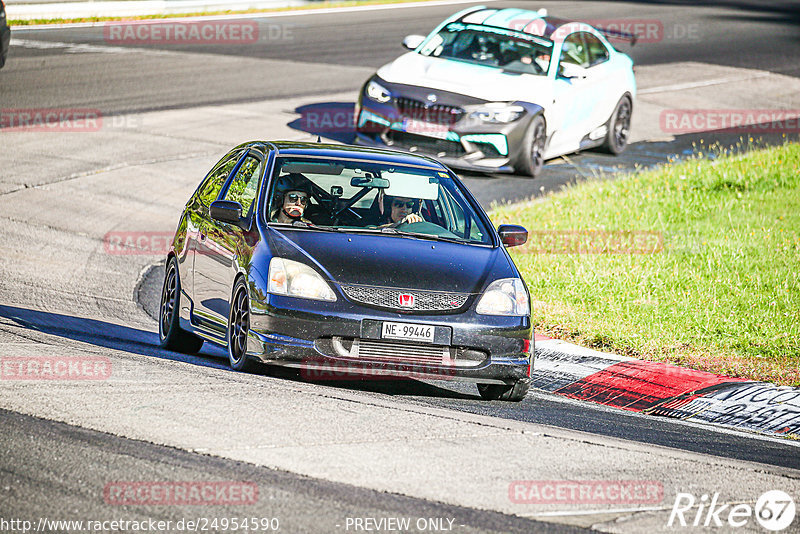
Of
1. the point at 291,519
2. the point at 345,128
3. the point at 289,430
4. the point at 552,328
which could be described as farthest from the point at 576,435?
the point at 345,128

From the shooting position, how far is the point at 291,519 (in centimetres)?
499

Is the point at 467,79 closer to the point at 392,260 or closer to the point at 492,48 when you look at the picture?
the point at 492,48

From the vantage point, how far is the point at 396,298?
24.8ft

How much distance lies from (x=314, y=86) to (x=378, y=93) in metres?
6.40

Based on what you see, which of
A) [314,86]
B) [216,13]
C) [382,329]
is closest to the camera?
[382,329]

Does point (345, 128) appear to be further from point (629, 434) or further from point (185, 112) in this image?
point (629, 434)

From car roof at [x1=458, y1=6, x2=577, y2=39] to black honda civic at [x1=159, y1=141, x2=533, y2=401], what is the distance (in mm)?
8809

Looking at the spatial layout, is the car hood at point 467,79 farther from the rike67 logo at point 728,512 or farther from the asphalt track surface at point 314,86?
the rike67 logo at point 728,512

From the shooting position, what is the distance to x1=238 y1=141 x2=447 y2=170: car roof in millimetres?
9000

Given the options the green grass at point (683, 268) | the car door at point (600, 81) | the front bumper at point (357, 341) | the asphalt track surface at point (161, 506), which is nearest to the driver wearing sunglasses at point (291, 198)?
the front bumper at point (357, 341)

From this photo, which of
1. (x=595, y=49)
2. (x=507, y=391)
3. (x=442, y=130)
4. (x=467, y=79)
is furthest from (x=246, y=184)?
(x=595, y=49)

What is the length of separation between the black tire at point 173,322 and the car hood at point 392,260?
5.25 feet

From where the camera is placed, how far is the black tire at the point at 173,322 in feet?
30.5

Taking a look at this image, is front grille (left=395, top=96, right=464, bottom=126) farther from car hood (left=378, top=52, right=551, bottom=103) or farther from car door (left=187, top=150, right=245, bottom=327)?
car door (left=187, top=150, right=245, bottom=327)
